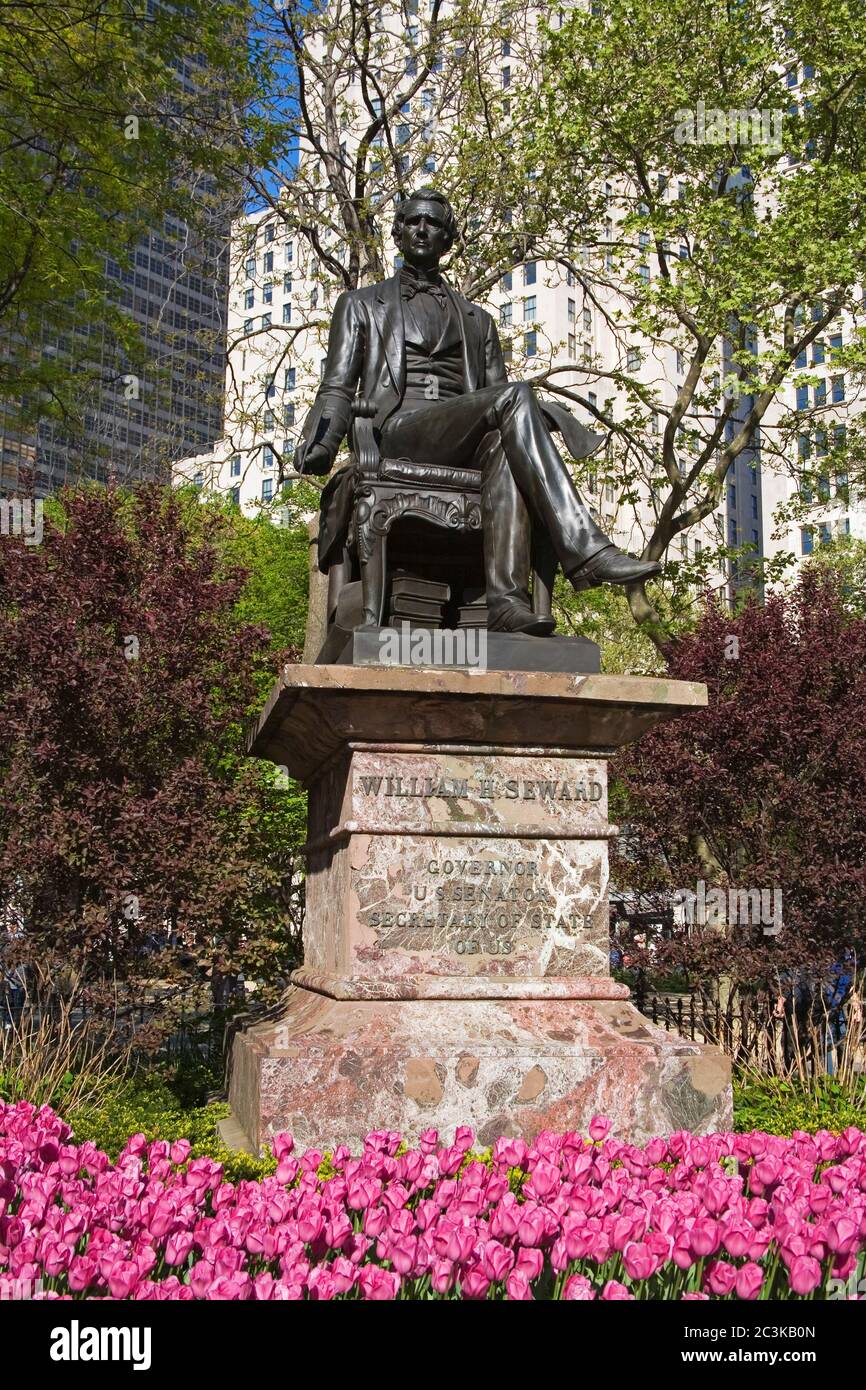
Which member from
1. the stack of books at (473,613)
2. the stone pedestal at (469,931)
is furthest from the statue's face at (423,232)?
the stone pedestal at (469,931)

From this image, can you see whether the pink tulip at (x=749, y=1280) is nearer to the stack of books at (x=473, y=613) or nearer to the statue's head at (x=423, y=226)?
the stack of books at (x=473, y=613)

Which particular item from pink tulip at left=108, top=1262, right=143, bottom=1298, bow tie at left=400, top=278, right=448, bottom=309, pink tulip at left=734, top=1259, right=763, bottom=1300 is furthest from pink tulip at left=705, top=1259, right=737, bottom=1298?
bow tie at left=400, top=278, right=448, bottom=309

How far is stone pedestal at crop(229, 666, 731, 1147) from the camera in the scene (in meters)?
4.91

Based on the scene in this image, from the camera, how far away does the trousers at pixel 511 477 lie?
5.71 m

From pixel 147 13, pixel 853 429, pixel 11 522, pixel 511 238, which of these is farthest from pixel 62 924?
pixel 147 13

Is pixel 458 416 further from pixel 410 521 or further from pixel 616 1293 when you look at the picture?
pixel 616 1293

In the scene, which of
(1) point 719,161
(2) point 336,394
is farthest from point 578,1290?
(1) point 719,161

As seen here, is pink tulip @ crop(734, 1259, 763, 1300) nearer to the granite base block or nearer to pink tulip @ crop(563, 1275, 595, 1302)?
pink tulip @ crop(563, 1275, 595, 1302)

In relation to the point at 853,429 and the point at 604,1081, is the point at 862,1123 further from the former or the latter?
the point at 853,429

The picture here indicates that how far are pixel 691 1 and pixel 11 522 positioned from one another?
9.75 meters

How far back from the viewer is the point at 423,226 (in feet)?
21.9

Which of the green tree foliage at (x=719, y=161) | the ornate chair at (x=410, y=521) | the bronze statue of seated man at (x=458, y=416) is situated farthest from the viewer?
the green tree foliage at (x=719, y=161)

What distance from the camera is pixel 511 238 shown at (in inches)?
633

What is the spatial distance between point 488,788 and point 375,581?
3.74 ft
